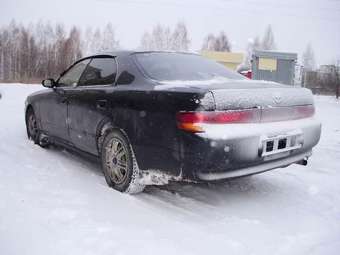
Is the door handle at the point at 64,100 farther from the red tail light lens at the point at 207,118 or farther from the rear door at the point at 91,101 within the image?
the red tail light lens at the point at 207,118

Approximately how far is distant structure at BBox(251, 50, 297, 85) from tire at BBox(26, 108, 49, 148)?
43.7ft

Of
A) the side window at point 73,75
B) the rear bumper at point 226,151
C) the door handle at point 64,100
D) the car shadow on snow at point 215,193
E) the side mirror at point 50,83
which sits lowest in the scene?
the car shadow on snow at point 215,193

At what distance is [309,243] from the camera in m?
2.69

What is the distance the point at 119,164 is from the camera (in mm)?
3615

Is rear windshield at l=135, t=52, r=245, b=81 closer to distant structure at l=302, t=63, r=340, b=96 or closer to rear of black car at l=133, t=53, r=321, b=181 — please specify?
rear of black car at l=133, t=53, r=321, b=181

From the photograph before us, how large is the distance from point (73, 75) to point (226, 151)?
8.49ft

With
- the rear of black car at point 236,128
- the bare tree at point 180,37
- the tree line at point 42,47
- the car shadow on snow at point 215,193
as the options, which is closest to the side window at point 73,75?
the rear of black car at point 236,128

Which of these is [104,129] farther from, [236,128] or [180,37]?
[180,37]

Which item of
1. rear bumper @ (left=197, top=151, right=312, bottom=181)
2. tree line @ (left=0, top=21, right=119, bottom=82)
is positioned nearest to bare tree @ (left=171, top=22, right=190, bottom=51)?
tree line @ (left=0, top=21, right=119, bottom=82)

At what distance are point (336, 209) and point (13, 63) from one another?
188 feet

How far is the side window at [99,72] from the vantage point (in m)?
3.87

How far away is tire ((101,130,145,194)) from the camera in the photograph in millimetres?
3416

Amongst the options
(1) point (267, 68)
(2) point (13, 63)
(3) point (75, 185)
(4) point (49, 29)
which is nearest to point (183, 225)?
(3) point (75, 185)

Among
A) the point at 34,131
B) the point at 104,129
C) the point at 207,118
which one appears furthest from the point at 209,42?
the point at 207,118
